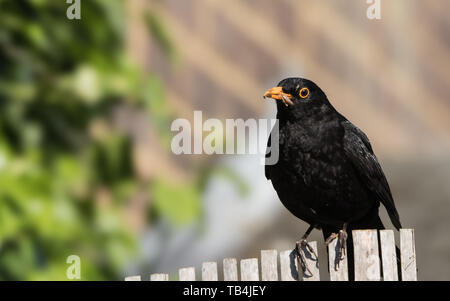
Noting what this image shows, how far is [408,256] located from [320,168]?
0.40 meters

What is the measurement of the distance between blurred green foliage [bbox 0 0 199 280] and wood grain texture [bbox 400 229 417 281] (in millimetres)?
2121

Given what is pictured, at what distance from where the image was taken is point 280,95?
2.87 meters

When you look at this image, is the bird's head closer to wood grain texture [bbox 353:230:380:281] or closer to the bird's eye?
the bird's eye

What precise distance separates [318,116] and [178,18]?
15.3 ft

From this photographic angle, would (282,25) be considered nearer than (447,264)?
No

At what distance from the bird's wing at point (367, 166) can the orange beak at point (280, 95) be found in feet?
0.87

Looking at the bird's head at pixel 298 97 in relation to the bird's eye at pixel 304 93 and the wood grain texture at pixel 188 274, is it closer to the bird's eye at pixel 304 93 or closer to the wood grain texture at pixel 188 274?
the bird's eye at pixel 304 93

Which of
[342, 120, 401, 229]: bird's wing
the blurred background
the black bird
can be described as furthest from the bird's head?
the blurred background

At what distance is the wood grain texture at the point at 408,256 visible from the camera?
2613mm

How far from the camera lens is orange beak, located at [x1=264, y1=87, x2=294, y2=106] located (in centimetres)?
280

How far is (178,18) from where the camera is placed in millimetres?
7426

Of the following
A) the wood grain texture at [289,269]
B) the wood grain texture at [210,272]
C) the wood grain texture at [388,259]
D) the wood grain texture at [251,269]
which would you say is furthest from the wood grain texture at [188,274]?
the wood grain texture at [388,259]
